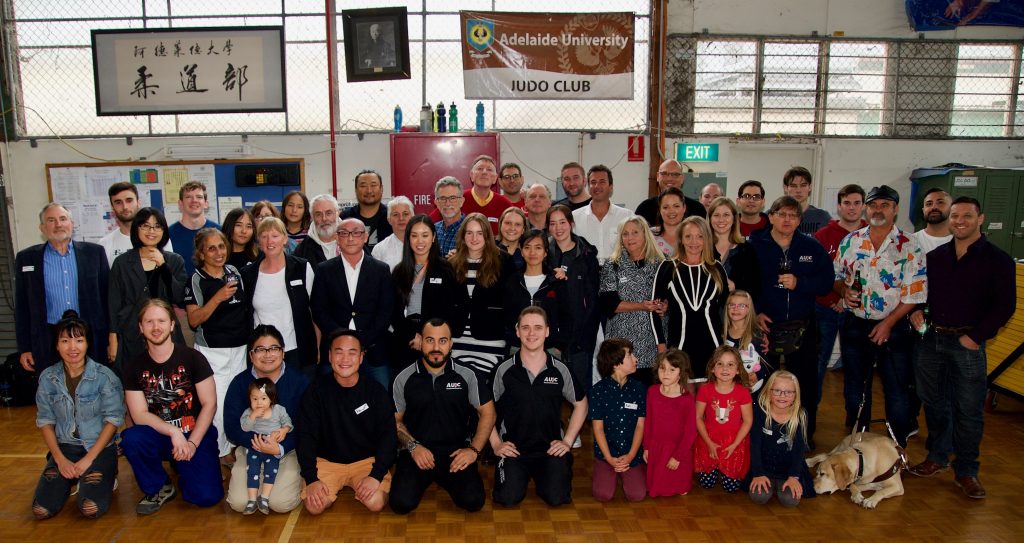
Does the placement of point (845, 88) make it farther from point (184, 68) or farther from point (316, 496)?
point (184, 68)

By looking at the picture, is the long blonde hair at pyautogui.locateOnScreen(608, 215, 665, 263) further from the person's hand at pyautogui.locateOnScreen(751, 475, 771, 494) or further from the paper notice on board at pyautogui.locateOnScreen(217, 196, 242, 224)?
the paper notice on board at pyautogui.locateOnScreen(217, 196, 242, 224)

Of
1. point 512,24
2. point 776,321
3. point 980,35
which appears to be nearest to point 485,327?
point 776,321

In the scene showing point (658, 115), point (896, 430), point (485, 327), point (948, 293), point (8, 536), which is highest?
point (658, 115)

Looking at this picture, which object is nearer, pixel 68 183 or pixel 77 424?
pixel 77 424

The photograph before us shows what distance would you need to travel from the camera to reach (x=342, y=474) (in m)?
3.69

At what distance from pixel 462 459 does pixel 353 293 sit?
130 centimetres

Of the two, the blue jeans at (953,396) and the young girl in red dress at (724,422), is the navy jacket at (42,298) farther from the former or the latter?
the blue jeans at (953,396)

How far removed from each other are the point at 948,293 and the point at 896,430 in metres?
1.07

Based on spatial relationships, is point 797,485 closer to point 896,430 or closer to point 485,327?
point 896,430

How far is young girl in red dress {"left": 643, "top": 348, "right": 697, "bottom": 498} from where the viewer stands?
12.5ft

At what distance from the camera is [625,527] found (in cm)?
346

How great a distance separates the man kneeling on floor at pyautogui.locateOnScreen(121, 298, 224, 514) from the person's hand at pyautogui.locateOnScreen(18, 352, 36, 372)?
114 cm

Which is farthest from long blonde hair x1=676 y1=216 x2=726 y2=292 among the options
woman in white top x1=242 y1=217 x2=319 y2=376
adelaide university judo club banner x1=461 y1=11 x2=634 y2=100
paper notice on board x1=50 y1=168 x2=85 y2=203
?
paper notice on board x1=50 y1=168 x2=85 y2=203

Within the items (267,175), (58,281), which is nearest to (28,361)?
(58,281)
